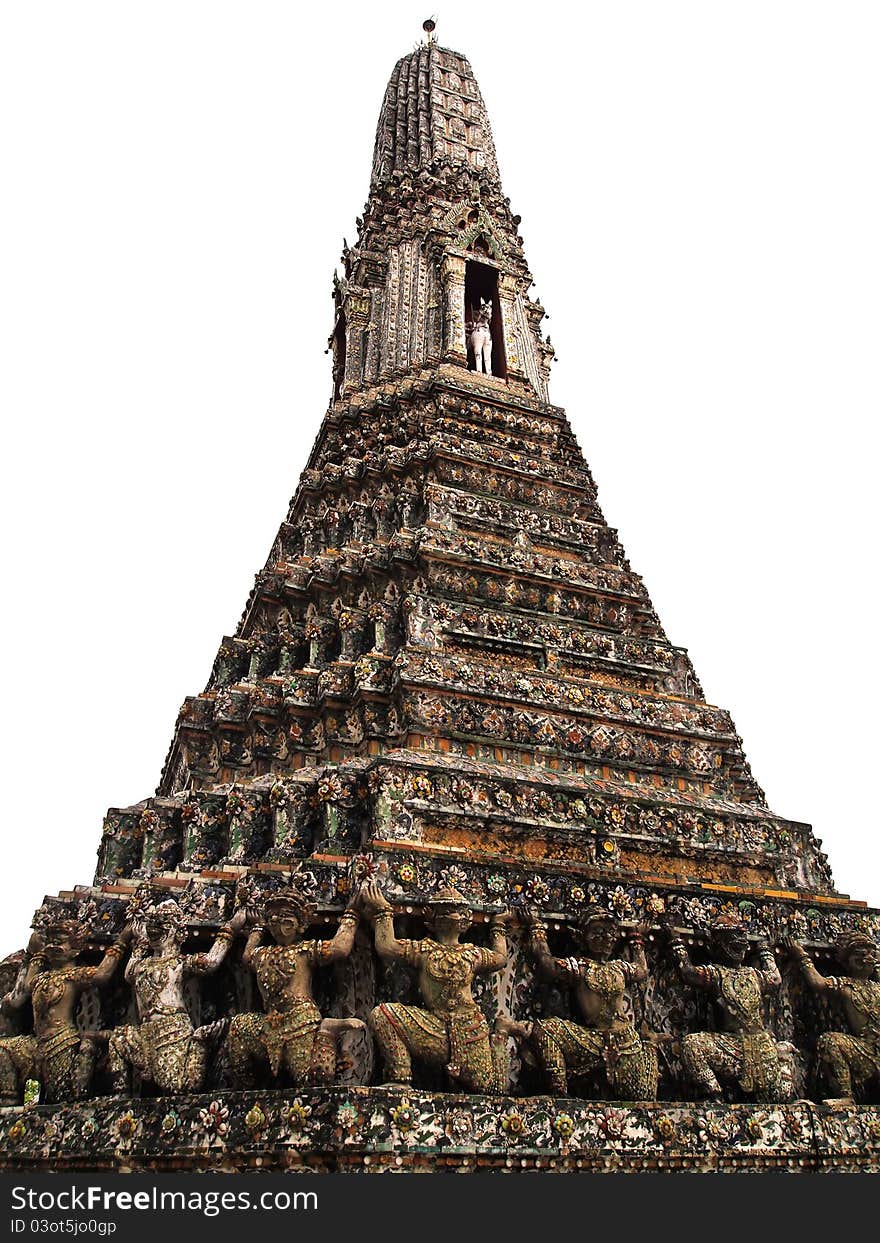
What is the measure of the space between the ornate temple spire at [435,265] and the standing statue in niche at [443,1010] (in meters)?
11.5

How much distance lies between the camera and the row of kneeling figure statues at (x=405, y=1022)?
20.7 ft

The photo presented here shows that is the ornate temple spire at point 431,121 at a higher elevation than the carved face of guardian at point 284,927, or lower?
higher

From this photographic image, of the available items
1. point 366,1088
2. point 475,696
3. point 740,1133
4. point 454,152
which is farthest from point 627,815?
point 454,152

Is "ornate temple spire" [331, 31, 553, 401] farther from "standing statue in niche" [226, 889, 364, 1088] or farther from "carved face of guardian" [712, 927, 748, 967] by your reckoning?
"standing statue in niche" [226, 889, 364, 1088]

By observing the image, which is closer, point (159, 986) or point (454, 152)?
point (159, 986)

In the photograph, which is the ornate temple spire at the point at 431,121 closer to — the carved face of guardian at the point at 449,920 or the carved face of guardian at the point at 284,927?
the carved face of guardian at the point at 449,920

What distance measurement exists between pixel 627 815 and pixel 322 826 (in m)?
2.97

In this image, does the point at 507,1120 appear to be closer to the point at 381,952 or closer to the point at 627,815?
the point at 381,952

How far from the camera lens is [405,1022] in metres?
6.27

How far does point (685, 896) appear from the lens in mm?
7805

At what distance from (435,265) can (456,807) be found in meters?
13.6

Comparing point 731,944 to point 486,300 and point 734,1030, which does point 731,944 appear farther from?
point 486,300

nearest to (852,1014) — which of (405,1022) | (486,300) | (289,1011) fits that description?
(405,1022)

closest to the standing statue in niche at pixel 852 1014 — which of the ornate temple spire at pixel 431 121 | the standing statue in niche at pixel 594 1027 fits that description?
the standing statue in niche at pixel 594 1027
